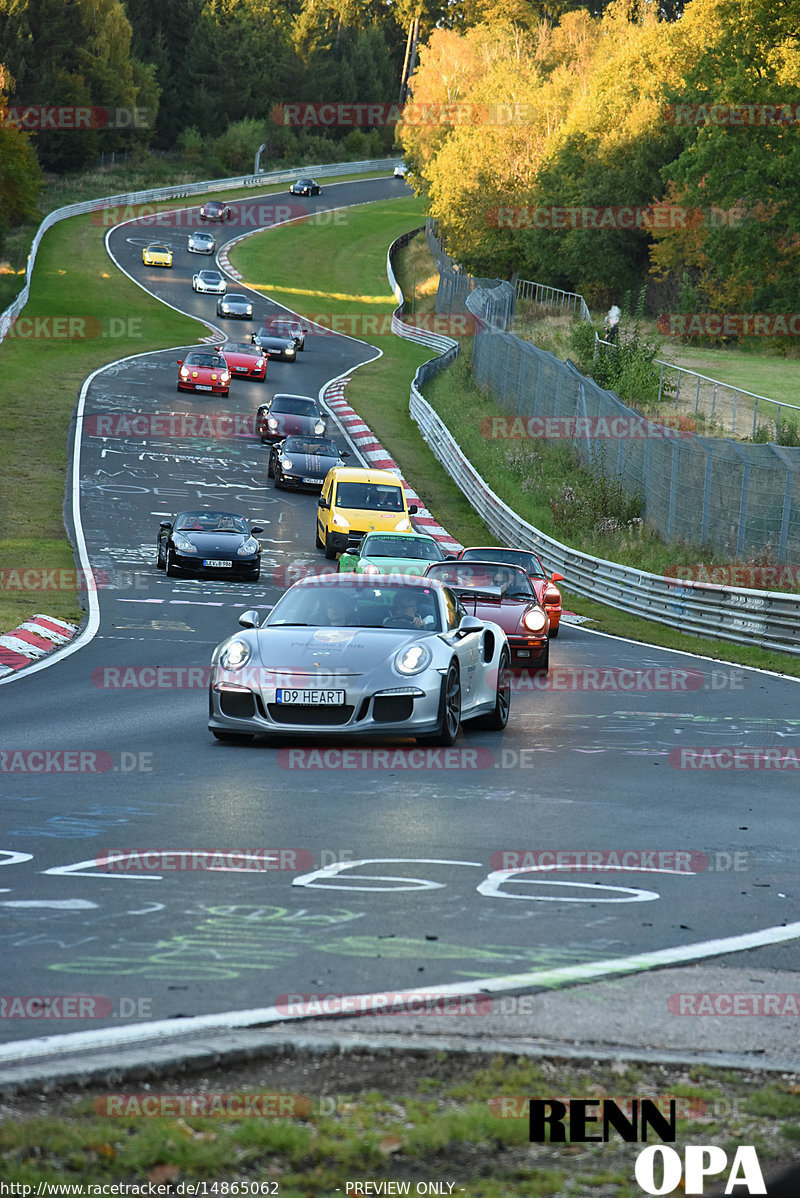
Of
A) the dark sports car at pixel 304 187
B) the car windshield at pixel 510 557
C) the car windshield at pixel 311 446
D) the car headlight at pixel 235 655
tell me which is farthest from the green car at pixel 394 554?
the dark sports car at pixel 304 187

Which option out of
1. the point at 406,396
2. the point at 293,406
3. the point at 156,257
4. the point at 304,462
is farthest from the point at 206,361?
the point at 156,257

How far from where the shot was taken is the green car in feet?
78.1

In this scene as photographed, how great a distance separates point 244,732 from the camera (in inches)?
470

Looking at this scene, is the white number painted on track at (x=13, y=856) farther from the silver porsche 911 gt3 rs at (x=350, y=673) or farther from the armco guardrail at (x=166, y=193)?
the armco guardrail at (x=166, y=193)

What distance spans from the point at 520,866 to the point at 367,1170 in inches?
168

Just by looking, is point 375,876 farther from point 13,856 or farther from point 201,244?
point 201,244

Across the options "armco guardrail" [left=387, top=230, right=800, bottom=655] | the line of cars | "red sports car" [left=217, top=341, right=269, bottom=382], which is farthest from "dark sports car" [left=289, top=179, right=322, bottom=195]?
the line of cars

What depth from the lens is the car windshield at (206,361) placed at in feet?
161

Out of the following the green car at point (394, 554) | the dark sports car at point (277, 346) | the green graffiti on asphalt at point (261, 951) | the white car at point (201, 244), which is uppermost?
the white car at point (201, 244)

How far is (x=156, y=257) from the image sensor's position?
Result: 80500mm

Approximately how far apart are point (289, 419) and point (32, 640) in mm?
24078

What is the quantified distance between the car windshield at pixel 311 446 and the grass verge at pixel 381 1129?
112 ft

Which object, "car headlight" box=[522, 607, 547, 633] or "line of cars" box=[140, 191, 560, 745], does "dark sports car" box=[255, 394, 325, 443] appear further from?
"line of cars" box=[140, 191, 560, 745]

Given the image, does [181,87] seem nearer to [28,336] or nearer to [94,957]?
[28,336]
